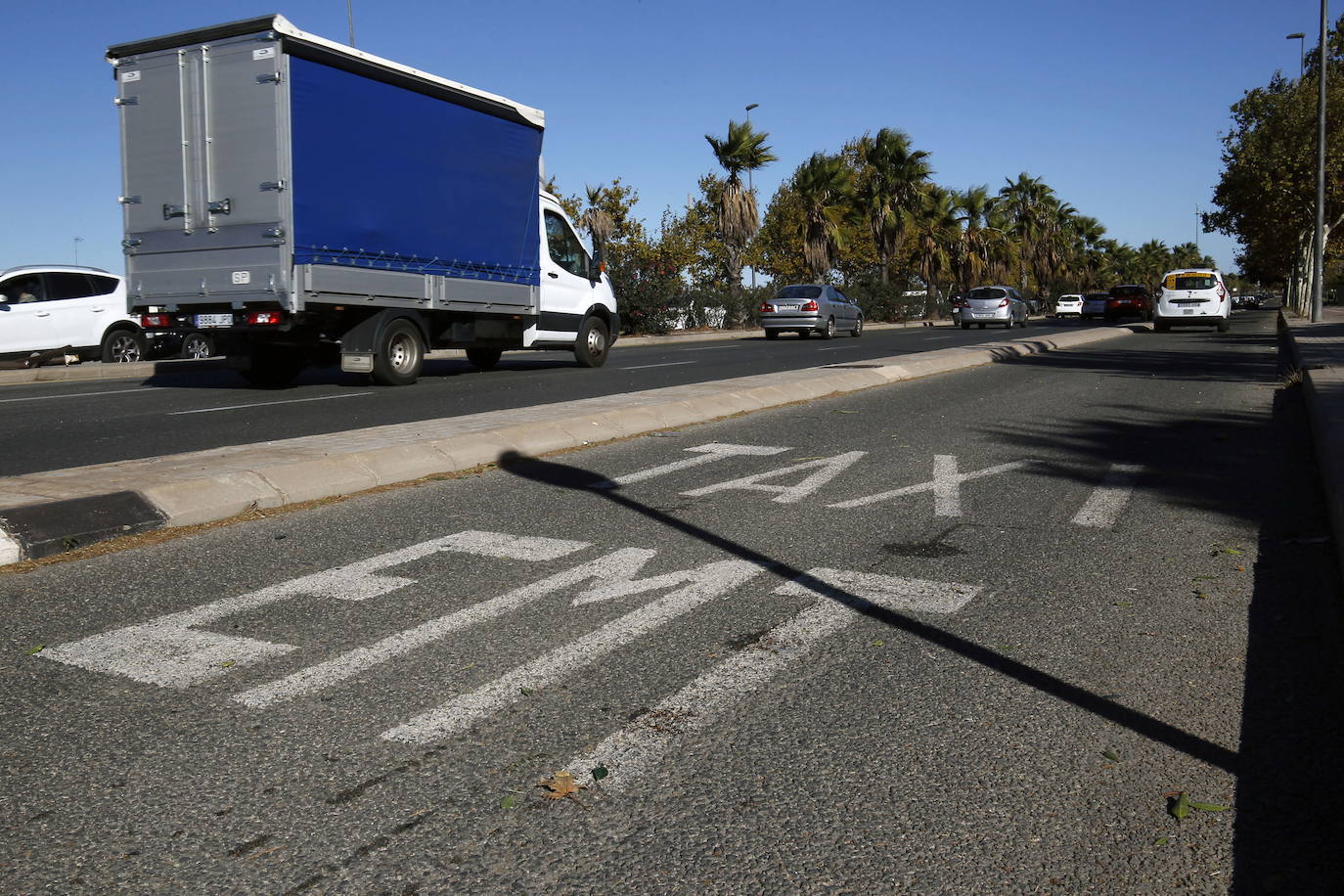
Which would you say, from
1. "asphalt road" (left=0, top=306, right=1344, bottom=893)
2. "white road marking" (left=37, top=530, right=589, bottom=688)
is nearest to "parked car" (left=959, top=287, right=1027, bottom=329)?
"asphalt road" (left=0, top=306, right=1344, bottom=893)

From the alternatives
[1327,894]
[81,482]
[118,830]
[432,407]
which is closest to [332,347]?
[432,407]

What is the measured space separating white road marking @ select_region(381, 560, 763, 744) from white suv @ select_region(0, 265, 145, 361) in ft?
55.8

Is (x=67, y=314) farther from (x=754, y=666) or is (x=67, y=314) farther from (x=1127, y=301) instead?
(x=1127, y=301)

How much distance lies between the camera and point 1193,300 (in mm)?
31656

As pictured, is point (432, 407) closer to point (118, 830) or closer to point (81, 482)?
point (81, 482)

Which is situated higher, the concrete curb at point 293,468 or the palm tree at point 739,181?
the palm tree at point 739,181

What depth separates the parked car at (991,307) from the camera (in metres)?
41.7

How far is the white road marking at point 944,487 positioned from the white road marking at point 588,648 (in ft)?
5.46

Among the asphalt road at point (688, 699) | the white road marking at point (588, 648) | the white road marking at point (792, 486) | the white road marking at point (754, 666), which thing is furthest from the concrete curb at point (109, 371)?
the white road marking at point (754, 666)

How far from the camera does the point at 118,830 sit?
8.41 ft

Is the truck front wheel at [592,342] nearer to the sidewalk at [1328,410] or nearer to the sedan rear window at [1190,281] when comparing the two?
the sidewalk at [1328,410]

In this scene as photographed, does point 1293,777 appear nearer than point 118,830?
No

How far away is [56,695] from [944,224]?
62856mm

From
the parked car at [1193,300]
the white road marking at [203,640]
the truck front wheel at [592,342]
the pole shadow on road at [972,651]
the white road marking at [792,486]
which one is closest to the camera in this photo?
the pole shadow on road at [972,651]
